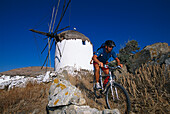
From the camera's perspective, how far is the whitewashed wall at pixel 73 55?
11.3m

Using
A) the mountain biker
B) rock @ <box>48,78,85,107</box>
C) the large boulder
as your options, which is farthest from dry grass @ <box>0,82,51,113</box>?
the large boulder

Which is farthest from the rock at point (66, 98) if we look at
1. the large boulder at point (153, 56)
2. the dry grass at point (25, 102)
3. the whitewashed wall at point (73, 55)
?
the whitewashed wall at point (73, 55)

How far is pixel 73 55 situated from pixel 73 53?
26 cm

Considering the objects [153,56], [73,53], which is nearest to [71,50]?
[73,53]

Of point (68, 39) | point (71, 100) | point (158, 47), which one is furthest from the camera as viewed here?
point (68, 39)

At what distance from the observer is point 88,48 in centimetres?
1259

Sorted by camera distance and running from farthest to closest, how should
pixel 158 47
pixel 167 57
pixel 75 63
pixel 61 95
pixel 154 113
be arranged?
pixel 75 63 < pixel 158 47 < pixel 167 57 < pixel 61 95 < pixel 154 113

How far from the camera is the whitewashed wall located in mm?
11305

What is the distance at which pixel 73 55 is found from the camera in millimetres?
11406

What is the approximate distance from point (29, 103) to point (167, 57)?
22.2ft

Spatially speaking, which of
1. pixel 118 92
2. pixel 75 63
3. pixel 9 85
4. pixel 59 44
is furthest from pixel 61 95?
pixel 59 44

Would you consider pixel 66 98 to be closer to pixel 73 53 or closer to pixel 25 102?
pixel 25 102

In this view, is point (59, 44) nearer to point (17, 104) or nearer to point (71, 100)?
point (17, 104)

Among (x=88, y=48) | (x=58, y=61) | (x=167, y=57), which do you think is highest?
(x=88, y=48)
